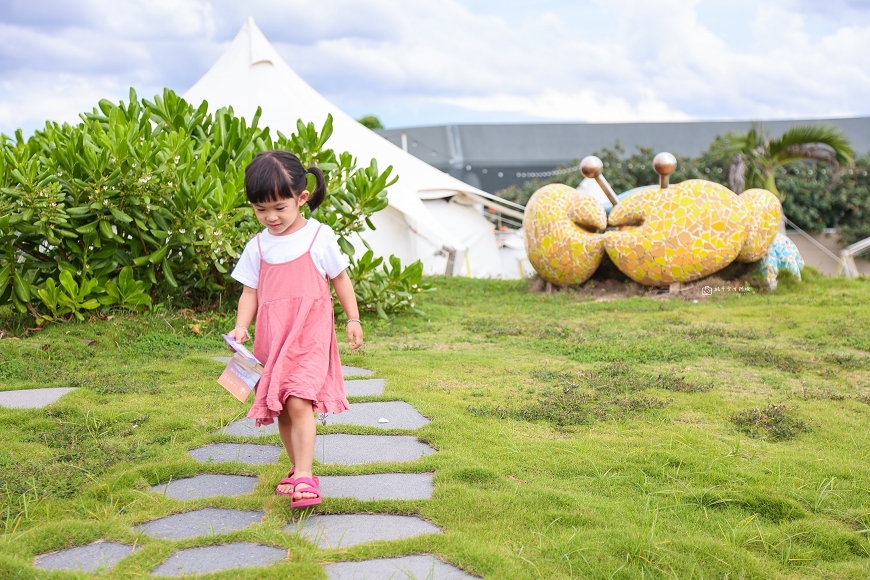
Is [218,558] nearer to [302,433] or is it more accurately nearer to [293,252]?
[302,433]

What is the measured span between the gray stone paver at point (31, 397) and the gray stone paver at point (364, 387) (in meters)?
1.42

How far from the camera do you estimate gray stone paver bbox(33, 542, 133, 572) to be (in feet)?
7.71

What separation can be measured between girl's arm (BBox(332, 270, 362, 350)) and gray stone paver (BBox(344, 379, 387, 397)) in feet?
4.06

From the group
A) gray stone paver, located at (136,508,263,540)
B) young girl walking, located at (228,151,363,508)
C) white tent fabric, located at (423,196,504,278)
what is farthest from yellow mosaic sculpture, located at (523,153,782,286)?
gray stone paver, located at (136,508,263,540)

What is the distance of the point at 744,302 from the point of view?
8117 mm

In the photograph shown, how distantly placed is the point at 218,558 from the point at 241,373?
2.24ft

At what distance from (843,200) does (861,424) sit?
49.6ft

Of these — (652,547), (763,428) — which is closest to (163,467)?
(652,547)

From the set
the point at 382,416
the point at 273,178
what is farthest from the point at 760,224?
the point at 273,178

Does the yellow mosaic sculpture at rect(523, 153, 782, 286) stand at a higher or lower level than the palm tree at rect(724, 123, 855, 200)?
lower

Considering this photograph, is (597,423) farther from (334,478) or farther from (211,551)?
(211,551)

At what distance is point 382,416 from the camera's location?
3912 millimetres

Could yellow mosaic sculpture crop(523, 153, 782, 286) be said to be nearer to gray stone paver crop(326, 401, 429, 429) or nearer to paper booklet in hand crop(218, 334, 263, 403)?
gray stone paver crop(326, 401, 429, 429)

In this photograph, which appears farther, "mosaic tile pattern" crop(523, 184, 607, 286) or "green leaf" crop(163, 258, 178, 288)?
"mosaic tile pattern" crop(523, 184, 607, 286)
